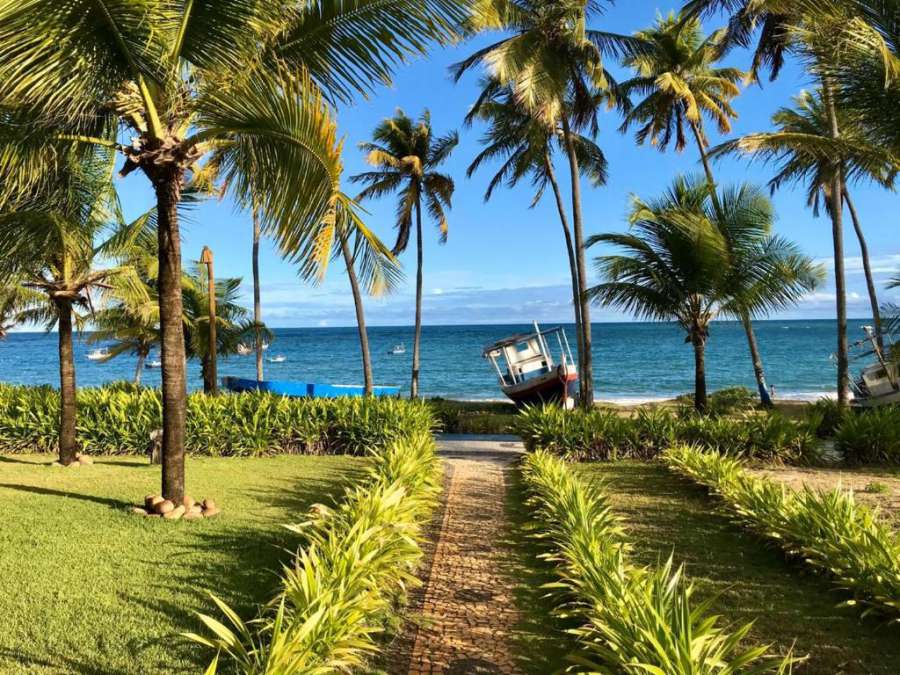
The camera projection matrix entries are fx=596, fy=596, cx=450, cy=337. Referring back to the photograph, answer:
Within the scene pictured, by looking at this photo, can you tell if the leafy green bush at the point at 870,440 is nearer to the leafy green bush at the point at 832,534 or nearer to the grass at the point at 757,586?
the grass at the point at 757,586

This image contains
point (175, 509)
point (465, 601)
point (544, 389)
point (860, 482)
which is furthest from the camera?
point (544, 389)

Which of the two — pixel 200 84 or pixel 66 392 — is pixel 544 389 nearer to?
pixel 66 392

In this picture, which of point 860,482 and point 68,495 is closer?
point 68,495

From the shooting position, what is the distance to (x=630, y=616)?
289cm

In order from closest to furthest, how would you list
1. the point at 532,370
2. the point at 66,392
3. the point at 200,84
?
the point at 200,84 < the point at 66,392 < the point at 532,370

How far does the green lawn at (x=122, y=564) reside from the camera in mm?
3174

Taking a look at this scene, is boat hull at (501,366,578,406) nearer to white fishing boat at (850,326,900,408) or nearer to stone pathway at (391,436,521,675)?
white fishing boat at (850,326,900,408)

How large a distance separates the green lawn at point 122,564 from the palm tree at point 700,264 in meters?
7.78

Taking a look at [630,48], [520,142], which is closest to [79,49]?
[630,48]

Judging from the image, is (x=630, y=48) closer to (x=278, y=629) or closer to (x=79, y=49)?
(x=79, y=49)

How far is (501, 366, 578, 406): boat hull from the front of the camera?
760 inches

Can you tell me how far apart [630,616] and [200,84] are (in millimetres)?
5365

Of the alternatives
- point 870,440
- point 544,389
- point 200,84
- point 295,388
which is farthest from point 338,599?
point 544,389

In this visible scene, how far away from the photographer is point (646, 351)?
66.8 m
